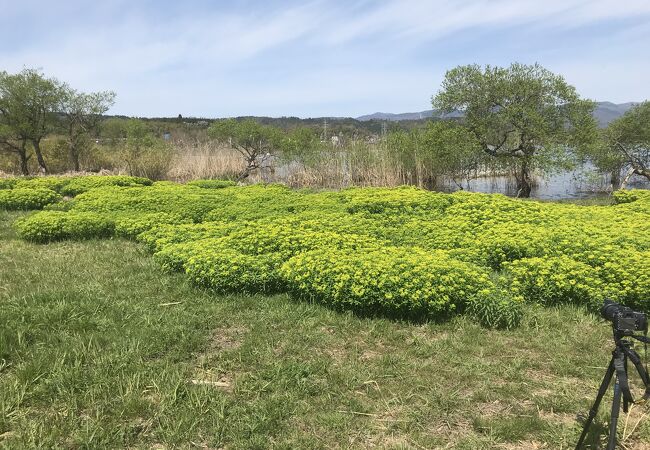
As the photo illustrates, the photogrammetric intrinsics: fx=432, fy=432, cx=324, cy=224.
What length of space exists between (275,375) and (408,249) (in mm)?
2401

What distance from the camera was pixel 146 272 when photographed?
526cm

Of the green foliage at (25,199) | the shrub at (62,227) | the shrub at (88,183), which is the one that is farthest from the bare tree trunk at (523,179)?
the green foliage at (25,199)

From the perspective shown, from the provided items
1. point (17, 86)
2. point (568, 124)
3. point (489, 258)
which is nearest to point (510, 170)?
point (568, 124)

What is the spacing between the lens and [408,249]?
4941 millimetres

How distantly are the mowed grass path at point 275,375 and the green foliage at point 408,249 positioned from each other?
227 millimetres

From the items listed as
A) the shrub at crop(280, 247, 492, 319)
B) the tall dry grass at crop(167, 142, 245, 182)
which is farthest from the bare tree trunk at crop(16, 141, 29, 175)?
the shrub at crop(280, 247, 492, 319)

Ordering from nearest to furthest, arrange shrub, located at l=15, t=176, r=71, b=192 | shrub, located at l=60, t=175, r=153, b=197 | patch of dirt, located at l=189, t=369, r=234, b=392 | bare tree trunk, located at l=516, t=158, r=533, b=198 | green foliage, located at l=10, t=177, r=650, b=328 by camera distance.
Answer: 1. patch of dirt, located at l=189, t=369, r=234, b=392
2. green foliage, located at l=10, t=177, r=650, b=328
3. shrub, located at l=15, t=176, r=71, b=192
4. shrub, located at l=60, t=175, r=153, b=197
5. bare tree trunk, located at l=516, t=158, r=533, b=198

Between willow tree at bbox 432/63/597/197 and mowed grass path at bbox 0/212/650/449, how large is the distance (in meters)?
9.32

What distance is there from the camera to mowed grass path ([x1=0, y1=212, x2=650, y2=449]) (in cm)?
254

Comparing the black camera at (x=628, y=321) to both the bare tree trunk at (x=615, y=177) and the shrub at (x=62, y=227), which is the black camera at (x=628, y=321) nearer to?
the shrub at (x=62, y=227)

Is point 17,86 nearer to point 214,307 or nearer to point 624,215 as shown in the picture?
point 214,307

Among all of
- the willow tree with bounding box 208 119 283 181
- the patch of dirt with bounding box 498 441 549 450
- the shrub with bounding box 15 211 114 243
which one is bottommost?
the patch of dirt with bounding box 498 441 549 450

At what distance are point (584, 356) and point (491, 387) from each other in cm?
99

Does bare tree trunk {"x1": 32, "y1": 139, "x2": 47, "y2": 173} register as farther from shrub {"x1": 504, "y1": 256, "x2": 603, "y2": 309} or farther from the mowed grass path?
shrub {"x1": 504, "y1": 256, "x2": 603, "y2": 309}
